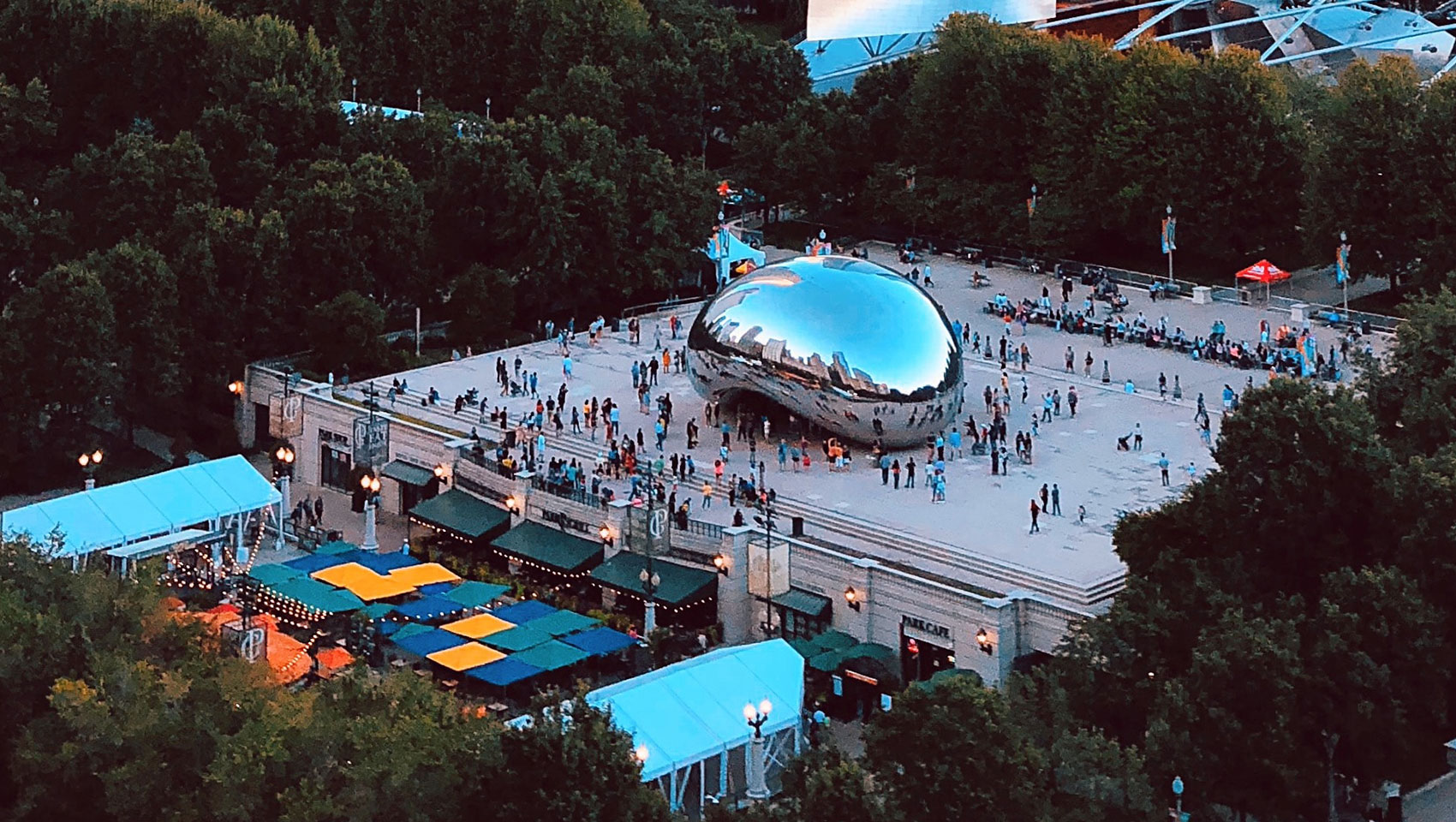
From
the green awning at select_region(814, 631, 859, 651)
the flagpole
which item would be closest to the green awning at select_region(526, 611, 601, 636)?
the green awning at select_region(814, 631, 859, 651)

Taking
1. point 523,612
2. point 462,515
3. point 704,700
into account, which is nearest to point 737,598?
point 523,612

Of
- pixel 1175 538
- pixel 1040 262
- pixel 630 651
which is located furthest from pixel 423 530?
pixel 1040 262

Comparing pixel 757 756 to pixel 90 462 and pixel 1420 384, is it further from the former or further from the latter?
pixel 90 462

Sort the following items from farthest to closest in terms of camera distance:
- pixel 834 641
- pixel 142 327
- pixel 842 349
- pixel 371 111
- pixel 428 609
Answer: pixel 371 111 < pixel 142 327 < pixel 842 349 < pixel 428 609 < pixel 834 641

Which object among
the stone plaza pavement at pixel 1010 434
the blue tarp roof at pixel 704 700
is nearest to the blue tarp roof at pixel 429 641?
the blue tarp roof at pixel 704 700

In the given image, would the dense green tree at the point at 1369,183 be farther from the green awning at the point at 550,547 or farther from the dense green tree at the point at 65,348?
the dense green tree at the point at 65,348

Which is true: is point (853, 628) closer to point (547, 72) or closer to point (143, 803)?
point (143, 803)

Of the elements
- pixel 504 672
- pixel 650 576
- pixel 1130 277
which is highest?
pixel 1130 277
